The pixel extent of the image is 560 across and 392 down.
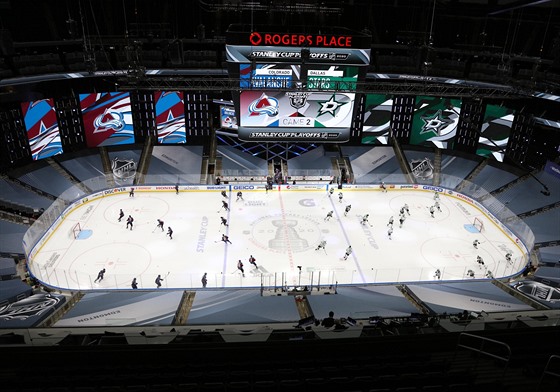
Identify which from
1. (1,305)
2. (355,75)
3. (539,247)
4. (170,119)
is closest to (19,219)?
(1,305)

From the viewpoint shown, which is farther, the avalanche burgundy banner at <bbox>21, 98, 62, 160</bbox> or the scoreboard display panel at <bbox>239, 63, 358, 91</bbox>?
the avalanche burgundy banner at <bbox>21, 98, 62, 160</bbox>

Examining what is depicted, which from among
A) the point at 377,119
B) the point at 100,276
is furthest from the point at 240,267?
the point at 377,119

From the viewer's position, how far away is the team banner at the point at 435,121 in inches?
1021

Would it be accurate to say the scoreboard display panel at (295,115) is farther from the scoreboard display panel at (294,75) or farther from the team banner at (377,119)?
the team banner at (377,119)

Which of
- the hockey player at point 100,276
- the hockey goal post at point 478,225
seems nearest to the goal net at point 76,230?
the hockey player at point 100,276

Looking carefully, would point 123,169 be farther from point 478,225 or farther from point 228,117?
point 478,225

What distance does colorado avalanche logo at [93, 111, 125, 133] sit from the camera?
81.0 ft

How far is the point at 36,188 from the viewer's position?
2153 centimetres

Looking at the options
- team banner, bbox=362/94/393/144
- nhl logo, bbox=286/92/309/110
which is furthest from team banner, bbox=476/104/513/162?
nhl logo, bbox=286/92/309/110

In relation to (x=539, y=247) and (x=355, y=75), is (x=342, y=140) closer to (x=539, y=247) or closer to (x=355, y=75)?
(x=355, y=75)

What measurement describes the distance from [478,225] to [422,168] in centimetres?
630

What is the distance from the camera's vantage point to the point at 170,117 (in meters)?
26.1

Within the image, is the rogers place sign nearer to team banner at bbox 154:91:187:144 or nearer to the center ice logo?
the center ice logo

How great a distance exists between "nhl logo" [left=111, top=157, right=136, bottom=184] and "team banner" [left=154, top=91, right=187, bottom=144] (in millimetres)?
2537
